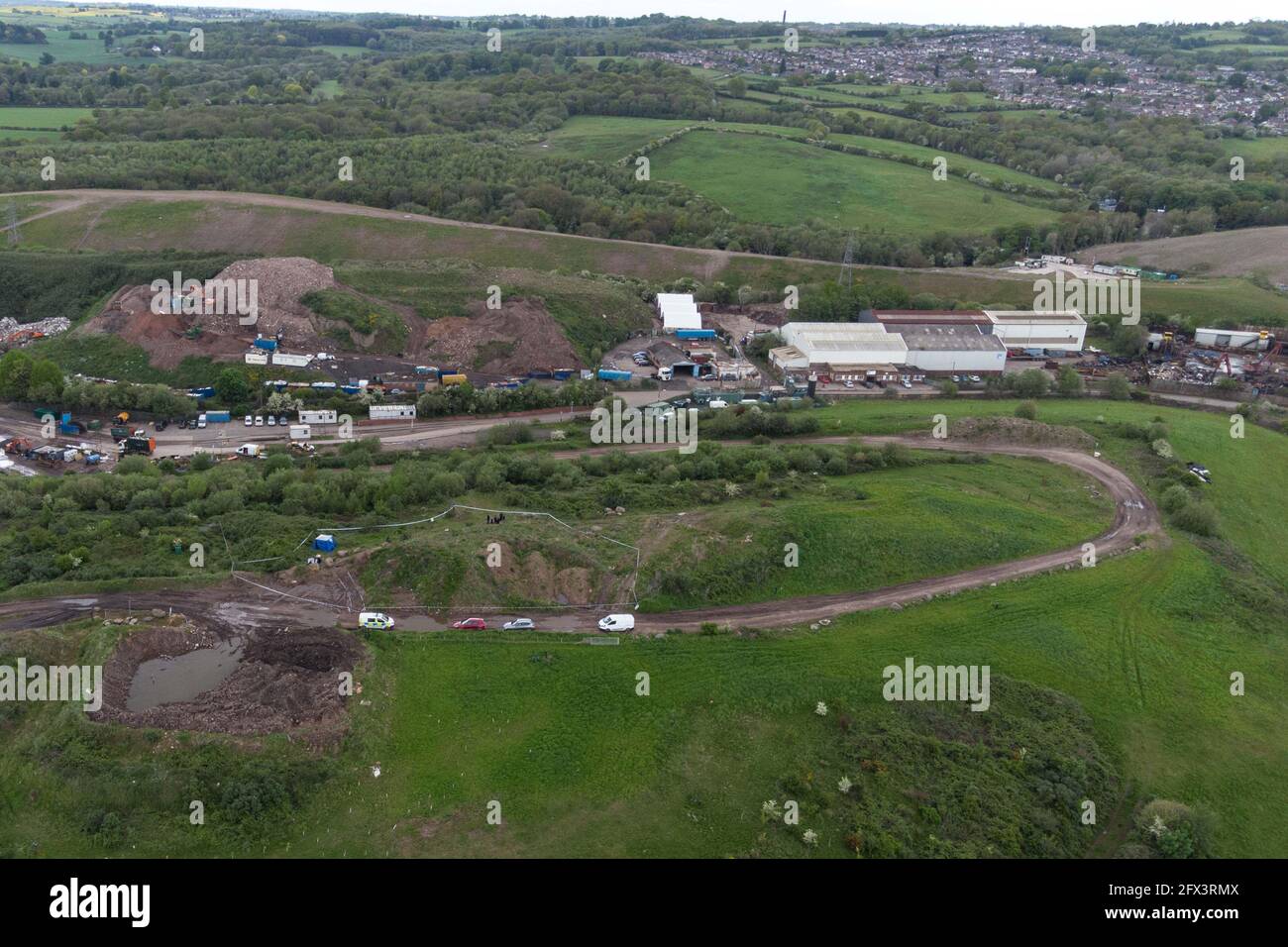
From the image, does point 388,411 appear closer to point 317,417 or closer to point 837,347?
point 317,417

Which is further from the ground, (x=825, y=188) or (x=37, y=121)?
(x=37, y=121)

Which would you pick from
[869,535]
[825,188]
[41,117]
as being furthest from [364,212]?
[869,535]

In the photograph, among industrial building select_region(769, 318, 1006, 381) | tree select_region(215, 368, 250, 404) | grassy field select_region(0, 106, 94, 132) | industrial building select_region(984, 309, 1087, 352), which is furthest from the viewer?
grassy field select_region(0, 106, 94, 132)

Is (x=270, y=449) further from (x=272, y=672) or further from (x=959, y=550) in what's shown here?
(x=959, y=550)

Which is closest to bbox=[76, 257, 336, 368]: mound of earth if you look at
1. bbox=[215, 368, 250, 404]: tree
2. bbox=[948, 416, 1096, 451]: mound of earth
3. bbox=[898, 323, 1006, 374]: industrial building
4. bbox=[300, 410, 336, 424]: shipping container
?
bbox=[215, 368, 250, 404]: tree

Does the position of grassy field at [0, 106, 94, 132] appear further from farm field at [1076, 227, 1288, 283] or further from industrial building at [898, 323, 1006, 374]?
farm field at [1076, 227, 1288, 283]

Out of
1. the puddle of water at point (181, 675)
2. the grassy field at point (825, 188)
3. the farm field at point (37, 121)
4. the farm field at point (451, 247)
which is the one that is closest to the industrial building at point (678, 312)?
the farm field at point (451, 247)
